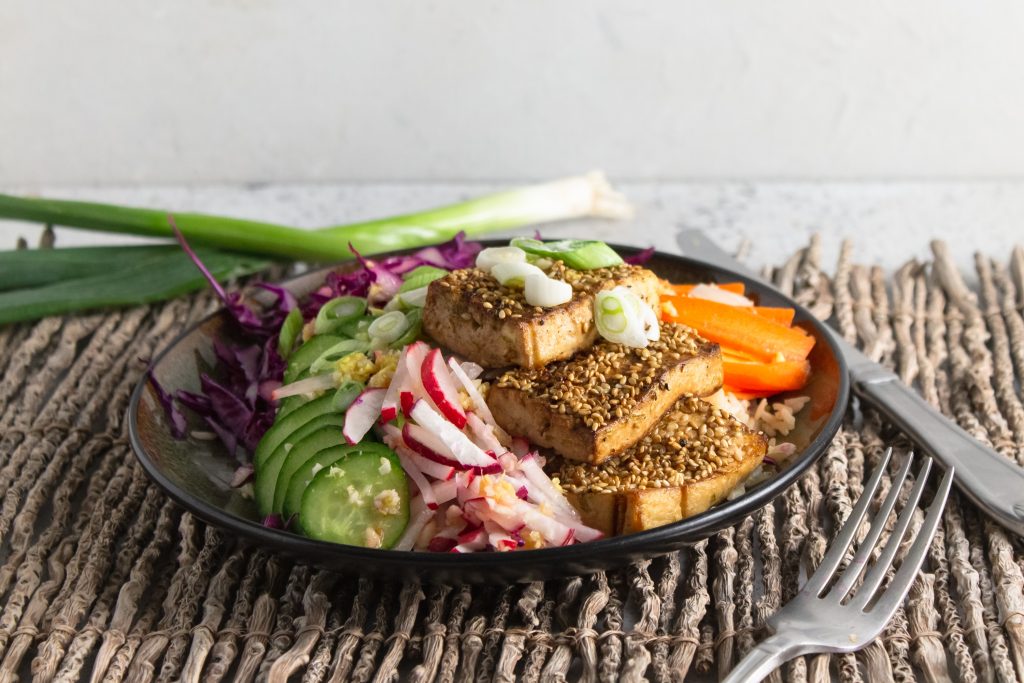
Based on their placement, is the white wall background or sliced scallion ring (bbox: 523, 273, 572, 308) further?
the white wall background

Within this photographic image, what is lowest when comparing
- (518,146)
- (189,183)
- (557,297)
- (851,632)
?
(189,183)

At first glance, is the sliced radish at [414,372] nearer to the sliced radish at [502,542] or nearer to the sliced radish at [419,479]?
the sliced radish at [419,479]

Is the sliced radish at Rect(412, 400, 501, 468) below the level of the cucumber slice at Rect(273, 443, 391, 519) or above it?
above

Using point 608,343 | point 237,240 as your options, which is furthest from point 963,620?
point 237,240

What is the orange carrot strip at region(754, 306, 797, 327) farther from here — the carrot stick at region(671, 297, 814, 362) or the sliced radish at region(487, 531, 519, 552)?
the sliced radish at region(487, 531, 519, 552)

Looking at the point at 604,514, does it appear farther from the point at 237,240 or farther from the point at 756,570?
the point at 237,240

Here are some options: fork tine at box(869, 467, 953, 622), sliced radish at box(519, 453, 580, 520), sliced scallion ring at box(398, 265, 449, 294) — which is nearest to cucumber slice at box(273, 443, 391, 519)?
sliced radish at box(519, 453, 580, 520)
